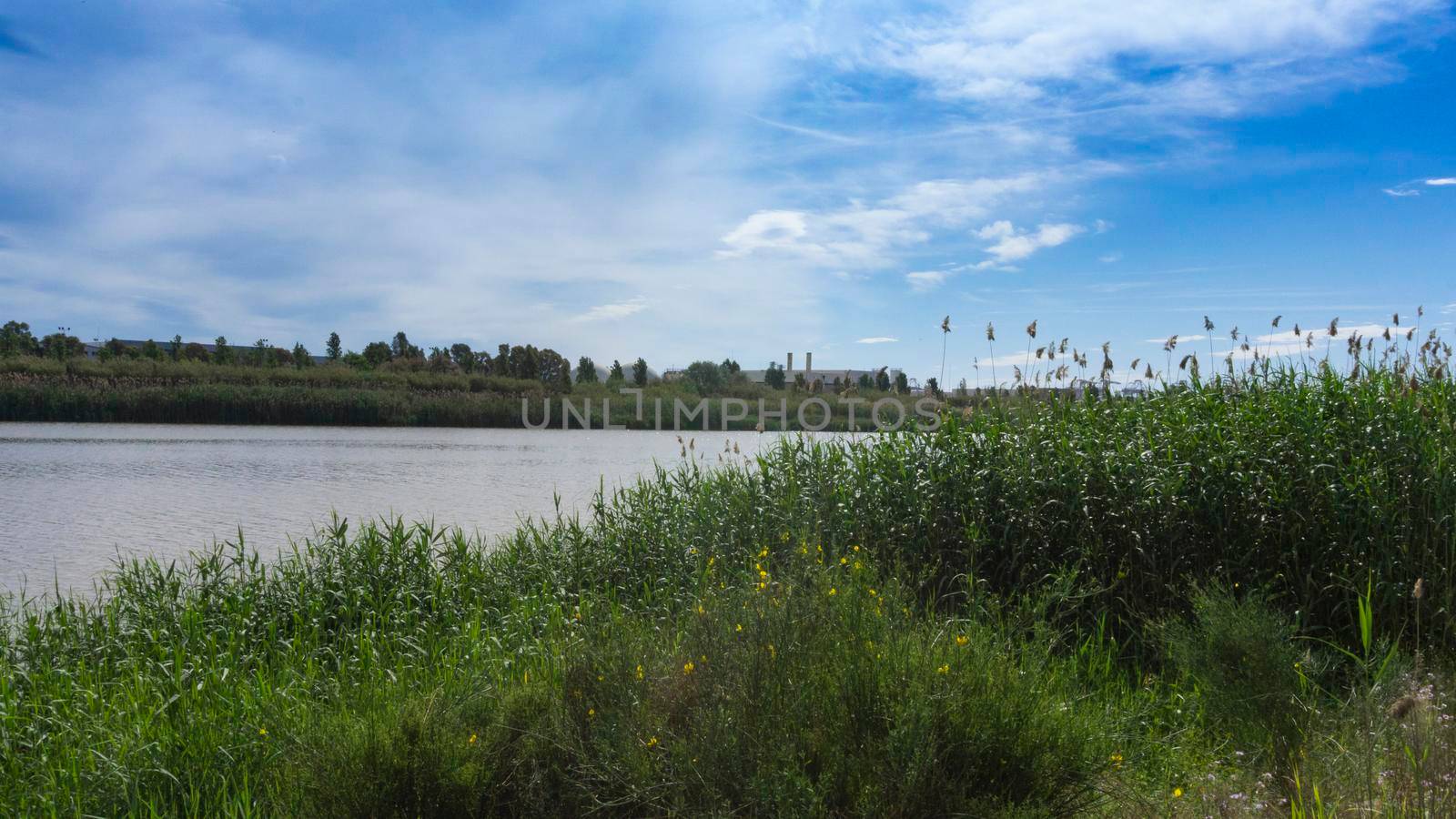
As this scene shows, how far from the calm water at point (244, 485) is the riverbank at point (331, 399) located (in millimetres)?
5439

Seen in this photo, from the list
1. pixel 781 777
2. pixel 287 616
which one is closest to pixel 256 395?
pixel 287 616

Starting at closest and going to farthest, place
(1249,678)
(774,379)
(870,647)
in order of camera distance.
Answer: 1. (870,647)
2. (1249,678)
3. (774,379)

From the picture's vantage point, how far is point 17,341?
35938mm

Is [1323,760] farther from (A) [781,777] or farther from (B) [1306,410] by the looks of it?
(B) [1306,410]

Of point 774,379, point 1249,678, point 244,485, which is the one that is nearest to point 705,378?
point 774,379

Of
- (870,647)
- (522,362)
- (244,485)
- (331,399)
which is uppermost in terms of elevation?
(522,362)

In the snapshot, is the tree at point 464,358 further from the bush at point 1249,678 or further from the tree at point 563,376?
the bush at point 1249,678

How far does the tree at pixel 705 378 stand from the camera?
3406cm

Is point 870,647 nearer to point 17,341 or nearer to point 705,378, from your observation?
point 705,378

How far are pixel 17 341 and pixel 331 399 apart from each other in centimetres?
1700

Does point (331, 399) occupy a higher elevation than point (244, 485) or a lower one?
higher

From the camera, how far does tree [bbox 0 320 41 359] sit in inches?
1385

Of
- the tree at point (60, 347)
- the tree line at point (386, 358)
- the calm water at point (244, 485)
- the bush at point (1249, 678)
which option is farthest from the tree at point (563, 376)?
the bush at point (1249, 678)

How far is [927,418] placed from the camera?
6.96 m
